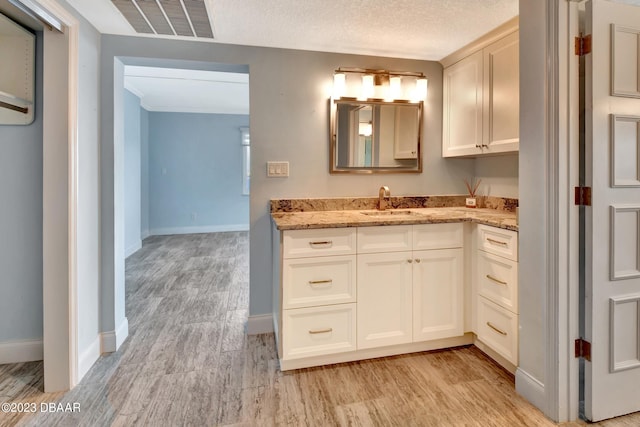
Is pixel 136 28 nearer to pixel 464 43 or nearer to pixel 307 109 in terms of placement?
pixel 307 109

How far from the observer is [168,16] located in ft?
6.34

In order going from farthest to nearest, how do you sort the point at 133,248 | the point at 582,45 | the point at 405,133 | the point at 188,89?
the point at 133,248, the point at 188,89, the point at 405,133, the point at 582,45

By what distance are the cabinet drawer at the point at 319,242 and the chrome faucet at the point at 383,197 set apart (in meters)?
0.69

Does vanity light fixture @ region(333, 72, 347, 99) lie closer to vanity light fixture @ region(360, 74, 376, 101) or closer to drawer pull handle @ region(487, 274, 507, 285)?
vanity light fixture @ region(360, 74, 376, 101)

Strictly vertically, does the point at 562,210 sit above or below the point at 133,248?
above

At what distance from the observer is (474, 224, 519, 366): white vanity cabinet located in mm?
1829

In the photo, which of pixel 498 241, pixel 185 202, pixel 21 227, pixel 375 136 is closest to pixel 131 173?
pixel 185 202

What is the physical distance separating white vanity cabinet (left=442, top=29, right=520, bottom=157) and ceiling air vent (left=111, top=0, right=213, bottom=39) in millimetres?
1825

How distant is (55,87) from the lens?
5.62 ft

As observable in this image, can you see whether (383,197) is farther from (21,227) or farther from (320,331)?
(21,227)

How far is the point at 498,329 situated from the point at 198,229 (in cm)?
589

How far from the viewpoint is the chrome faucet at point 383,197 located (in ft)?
8.36

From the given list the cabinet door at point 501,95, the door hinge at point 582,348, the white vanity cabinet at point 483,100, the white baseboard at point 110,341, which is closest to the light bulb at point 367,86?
the white vanity cabinet at point 483,100

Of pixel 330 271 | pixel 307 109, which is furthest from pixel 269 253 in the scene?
pixel 307 109
